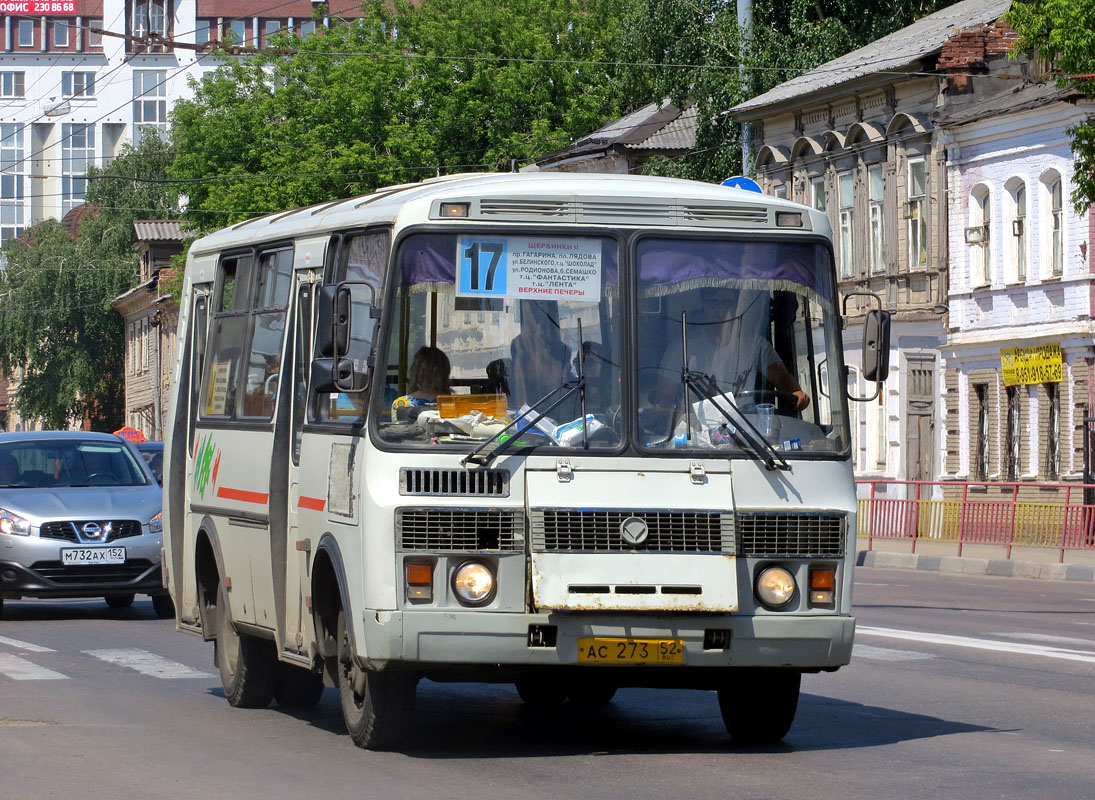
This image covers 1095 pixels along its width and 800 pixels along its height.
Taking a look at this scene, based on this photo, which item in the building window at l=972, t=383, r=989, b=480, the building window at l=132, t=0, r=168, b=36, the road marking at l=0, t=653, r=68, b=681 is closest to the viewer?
the road marking at l=0, t=653, r=68, b=681

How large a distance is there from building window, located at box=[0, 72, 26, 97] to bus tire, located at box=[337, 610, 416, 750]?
501ft

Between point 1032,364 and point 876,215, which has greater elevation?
point 876,215

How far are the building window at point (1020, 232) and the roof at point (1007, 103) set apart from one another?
1.52 m

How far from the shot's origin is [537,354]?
385 inches

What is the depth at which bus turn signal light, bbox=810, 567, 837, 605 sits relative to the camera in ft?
32.2

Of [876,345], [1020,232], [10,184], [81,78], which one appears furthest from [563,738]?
[10,184]

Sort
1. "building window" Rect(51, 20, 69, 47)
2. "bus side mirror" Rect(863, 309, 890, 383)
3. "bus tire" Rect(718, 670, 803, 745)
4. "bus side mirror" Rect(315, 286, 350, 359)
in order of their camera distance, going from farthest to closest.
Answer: "building window" Rect(51, 20, 69, 47), "bus tire" Rect(718, 670, 803, 745), "bus side mirror" Rect(863, 309, 890, 383), "bus side mirror" Rect(315, 286, 350, 359)

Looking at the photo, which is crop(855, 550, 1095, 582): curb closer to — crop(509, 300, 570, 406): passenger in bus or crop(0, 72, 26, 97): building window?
crop(509, 300, 570, 406): passenger in bus

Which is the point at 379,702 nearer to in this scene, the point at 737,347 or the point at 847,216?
the point at 737,347

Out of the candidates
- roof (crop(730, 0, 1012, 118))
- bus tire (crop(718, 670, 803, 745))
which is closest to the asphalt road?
bus tire (crop(718, 670, 803, 745))

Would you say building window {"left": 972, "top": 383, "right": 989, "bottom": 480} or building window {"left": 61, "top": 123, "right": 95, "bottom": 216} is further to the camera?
building window {"left": 61, "top": 123, "right": 95, "bottom": 216}

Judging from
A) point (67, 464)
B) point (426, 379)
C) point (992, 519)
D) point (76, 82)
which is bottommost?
point (992, 519)

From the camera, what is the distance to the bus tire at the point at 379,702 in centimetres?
989

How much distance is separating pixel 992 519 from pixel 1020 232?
11.4 m
